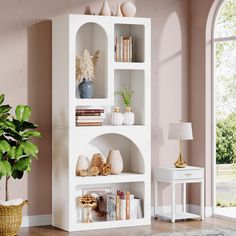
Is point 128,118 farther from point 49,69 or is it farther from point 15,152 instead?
point 15,152

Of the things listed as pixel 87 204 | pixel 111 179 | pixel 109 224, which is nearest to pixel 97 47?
pixel 111 179

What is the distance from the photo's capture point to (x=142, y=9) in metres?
7.54

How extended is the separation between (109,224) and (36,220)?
0.78 m

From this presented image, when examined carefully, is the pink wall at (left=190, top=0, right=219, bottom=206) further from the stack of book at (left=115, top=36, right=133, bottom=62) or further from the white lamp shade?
the stack of book at (left=115, top=36, right=133, bottom=62)

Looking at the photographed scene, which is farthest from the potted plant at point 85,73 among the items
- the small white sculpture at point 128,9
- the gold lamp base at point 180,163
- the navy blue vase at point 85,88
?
the gold lamp base at point 180,163

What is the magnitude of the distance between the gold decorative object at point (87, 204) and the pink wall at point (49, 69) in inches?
15.9

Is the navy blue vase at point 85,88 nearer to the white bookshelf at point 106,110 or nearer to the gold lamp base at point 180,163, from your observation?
the white bookshelf at point 106,110

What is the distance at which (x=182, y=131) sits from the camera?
7.28 metres

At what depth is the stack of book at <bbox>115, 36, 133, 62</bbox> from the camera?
7.01 meters

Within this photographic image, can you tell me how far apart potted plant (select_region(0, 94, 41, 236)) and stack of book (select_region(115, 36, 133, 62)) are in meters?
1.19

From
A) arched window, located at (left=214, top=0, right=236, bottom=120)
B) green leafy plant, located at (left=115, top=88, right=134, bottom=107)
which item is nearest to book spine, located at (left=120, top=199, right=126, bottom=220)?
green leafy plant, located at (left=115, top=88, right=134, bottom=107)

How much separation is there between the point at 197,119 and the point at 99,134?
1.41 metres

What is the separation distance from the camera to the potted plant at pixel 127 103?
23.1 feet

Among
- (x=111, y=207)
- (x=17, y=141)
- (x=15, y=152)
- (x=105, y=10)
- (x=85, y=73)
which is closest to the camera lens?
(x=15, y=152)
